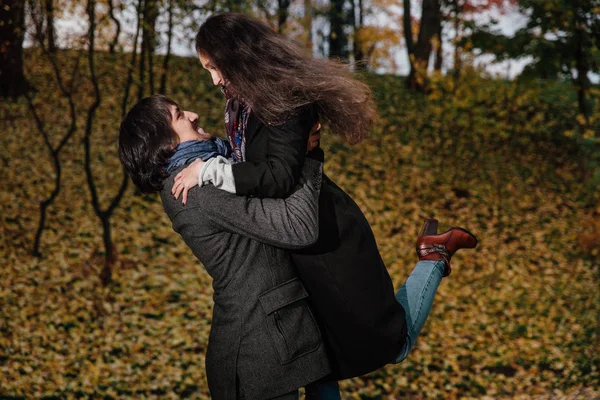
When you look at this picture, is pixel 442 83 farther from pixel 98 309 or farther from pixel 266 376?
pixel 266 376

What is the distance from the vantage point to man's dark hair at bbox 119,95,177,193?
2.15 m

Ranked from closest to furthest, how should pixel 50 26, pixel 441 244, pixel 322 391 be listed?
pixel 322 391 → pixel 441 244 → pixel 50 26

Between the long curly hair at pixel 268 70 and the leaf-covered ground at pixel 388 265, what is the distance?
3954 millimetres

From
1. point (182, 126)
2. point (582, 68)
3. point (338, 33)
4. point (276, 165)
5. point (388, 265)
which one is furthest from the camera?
point (338, 33)

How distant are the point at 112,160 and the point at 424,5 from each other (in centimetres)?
A: 831

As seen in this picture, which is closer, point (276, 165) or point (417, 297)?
point (276, 165)

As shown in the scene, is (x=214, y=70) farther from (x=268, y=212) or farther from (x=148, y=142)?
(x=268, y=212)

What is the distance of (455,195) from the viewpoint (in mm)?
10398

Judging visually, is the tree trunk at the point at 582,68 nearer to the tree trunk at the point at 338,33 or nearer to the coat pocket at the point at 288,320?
the coat pocket at the point at 288,320

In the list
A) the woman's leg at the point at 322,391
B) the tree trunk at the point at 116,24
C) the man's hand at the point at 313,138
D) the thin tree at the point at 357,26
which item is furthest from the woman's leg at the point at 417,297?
the thin tree at the point at 357,26

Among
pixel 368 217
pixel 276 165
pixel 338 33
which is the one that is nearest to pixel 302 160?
pixel 276 165

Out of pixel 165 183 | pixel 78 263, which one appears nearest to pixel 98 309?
pixel 78 263

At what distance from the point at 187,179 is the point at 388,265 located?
6.49 meters

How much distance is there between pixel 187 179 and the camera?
2039mm
